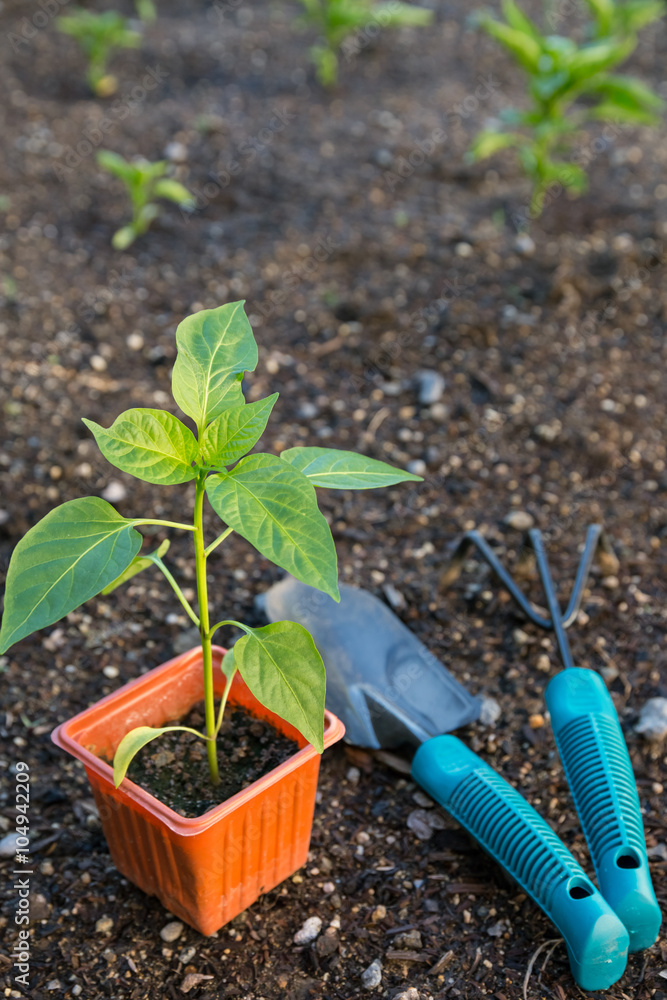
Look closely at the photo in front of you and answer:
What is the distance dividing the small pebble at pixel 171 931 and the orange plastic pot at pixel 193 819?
0.02m

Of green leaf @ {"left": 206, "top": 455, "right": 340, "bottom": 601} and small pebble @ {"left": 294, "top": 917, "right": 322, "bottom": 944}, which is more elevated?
green leaf @ {"left": 206, "top": 455, "right": 340, "bottom": 601}

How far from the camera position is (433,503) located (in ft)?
8.57

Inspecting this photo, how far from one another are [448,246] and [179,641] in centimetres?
229

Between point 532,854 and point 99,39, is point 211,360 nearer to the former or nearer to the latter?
point 532,854

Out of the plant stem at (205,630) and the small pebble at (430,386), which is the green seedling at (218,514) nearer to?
the plant stem at (205,630)

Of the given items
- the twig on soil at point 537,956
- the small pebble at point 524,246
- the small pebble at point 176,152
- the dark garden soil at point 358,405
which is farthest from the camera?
the small pebble at point 176,152

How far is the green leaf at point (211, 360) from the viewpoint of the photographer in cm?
133

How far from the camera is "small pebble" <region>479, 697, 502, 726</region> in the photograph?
6.57ft

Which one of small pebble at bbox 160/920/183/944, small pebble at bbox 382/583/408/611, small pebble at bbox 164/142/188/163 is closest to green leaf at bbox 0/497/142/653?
small pebble at bbox 160/920/183/944

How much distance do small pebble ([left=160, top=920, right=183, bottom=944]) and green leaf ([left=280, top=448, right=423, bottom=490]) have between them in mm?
878

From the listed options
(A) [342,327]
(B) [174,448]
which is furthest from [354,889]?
(A) [342,327]

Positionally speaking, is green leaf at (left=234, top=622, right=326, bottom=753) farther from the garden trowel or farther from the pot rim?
the garden trowel

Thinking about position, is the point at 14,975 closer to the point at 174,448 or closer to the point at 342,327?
the point at 174,448

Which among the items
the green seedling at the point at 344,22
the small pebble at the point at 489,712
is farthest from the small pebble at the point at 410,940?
the green seedling at the point at 344,22
